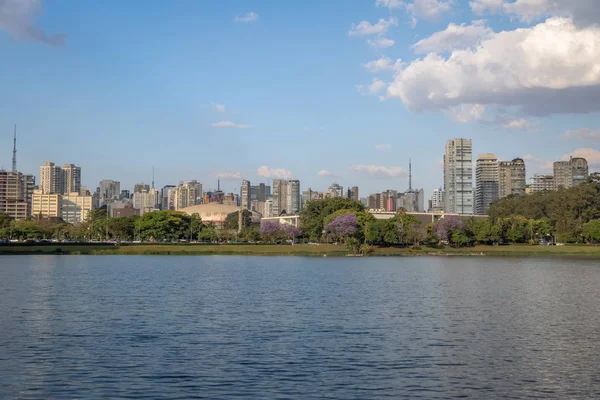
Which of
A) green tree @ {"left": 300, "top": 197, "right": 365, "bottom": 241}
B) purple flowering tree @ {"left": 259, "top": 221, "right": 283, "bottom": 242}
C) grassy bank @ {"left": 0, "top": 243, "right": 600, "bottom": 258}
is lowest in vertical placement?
grassy bank @ {"left": 0, "top": 243, "right": 600, "bottom": 258}

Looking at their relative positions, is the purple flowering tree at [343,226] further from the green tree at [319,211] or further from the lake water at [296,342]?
the lake water at [296,342]

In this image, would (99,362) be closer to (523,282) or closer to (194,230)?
(523,282)

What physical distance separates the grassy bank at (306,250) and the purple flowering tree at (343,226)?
10.1 ft

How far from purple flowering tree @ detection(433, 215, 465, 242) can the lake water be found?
91.1 m

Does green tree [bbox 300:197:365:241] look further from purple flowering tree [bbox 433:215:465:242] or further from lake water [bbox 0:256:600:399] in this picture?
lake water [bbox 0:256:600:399]

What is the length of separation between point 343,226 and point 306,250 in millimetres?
9492

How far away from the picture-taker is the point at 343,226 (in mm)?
146250

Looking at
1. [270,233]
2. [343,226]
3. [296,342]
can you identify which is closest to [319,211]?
[270,233]

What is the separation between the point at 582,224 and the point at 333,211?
6023 centimetres

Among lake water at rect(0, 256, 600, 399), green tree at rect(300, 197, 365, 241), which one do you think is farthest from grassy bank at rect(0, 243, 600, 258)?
lake water at rect(0, 256, 600, 399)

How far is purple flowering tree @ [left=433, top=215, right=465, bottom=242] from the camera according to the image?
497ft

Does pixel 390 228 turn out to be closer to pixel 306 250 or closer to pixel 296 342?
pixel 306 250

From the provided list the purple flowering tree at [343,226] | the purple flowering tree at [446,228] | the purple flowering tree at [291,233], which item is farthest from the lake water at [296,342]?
the purple flowering tree at [291,233]

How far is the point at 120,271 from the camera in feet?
270
